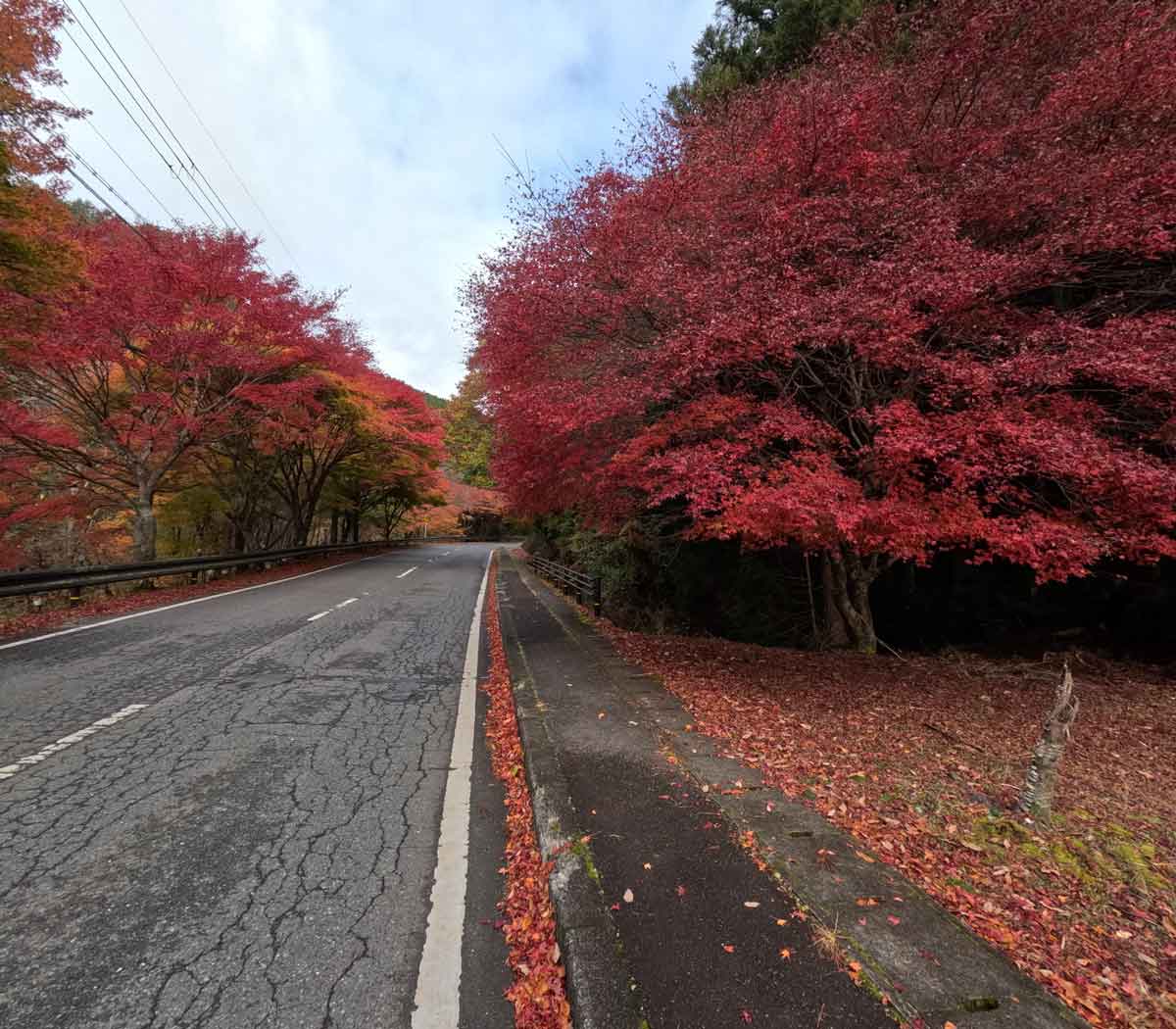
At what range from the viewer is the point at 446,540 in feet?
188

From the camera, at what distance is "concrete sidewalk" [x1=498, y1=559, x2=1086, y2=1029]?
1.97 metres

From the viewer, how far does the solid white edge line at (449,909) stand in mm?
2068

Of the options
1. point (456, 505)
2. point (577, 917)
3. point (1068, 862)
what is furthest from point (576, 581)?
point (456, 505)

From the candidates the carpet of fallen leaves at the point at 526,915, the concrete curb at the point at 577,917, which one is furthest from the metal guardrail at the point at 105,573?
the concrete curb at the point at 577,917

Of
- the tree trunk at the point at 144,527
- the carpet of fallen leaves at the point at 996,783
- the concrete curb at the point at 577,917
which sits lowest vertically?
the carpet of fallen leaves at the point at 996,783

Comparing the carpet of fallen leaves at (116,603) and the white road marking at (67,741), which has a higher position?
the carpet of fallen leaves at (116,603)

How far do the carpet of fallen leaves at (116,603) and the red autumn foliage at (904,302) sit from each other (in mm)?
7839

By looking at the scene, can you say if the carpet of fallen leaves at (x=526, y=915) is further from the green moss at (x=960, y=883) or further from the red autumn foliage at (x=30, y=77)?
the red autumn foliage at (x=30, y=77)

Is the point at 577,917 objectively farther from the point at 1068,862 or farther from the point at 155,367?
the point at 155,367

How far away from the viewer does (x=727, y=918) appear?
241 cm

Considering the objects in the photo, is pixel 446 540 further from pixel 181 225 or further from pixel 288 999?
pixel 288 999

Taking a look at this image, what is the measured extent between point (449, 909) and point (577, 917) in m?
0.64

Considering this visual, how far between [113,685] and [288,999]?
16.5 ft

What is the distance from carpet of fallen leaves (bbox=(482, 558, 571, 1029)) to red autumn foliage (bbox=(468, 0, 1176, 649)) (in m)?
2.77
